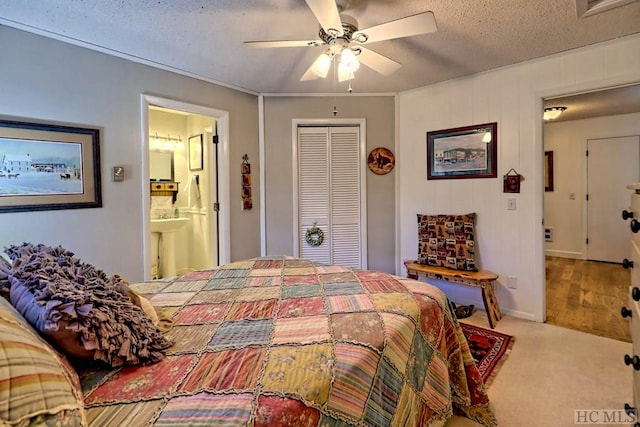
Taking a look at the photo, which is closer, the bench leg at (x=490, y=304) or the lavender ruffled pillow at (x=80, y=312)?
the lavender ruffled pillow at (x=80, y=312)

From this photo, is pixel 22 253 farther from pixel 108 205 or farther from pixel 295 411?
pixel 108 205

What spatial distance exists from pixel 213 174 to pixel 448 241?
2667mm

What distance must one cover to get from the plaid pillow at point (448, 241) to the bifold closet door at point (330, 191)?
79 centimetres

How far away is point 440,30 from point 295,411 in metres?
2.57

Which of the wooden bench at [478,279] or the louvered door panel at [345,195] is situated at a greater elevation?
the louvered door panel at [345,195]

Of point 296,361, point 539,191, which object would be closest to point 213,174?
point 296,361

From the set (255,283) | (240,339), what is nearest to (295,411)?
(240,339)

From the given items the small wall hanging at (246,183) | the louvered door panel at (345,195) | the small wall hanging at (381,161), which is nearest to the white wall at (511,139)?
the small wall hanging at (381,161)

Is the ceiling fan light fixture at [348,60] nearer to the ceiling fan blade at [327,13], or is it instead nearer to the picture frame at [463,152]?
the ceiling fan blade at [327,13]

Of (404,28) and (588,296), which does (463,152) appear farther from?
(588,296)

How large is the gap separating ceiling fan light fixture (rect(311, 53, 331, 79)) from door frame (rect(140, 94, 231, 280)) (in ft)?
5.05

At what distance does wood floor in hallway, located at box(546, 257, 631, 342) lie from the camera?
2873 millimetres

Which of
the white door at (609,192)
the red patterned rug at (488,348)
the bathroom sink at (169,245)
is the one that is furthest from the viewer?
the white door at (609,192)

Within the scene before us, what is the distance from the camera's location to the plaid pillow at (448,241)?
3232 millimetres
